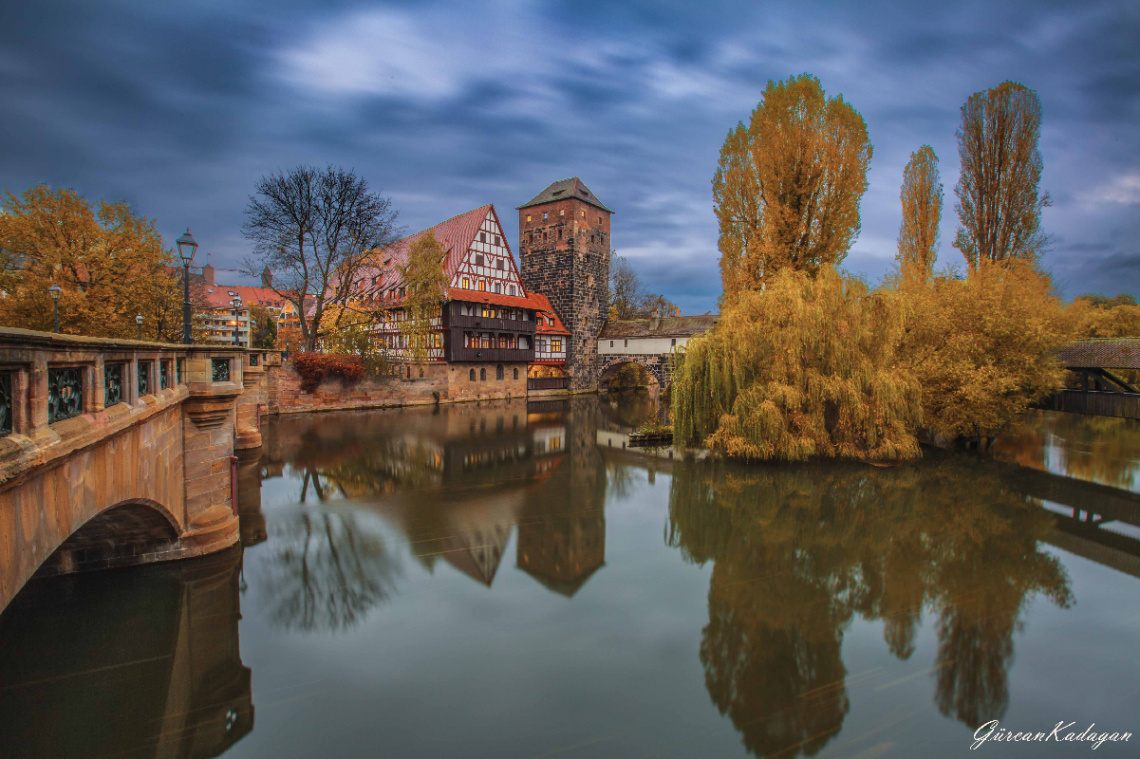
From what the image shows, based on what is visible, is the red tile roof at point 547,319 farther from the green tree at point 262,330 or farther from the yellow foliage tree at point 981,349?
the yellow foliage tree at point 981,349

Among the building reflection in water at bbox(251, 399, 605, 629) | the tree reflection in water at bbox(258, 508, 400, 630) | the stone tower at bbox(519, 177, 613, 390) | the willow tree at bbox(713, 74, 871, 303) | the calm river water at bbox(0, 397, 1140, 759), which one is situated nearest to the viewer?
the calm river water at bbox(0, 397, 1140, 759)

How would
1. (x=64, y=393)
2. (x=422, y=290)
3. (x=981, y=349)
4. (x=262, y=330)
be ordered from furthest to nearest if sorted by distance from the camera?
(x=262, y=330)
(x=422, y=290)
(x=981, y=349)
(x=64, y=393)

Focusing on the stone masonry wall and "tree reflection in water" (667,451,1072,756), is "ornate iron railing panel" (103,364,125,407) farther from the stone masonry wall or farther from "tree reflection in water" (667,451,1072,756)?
the stone masonry wall

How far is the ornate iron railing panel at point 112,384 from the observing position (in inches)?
167

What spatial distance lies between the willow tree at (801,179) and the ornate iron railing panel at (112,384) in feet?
59.7

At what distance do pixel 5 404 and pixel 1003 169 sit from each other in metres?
31.1

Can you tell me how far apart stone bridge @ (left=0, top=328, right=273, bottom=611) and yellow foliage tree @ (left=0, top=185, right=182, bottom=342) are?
14.7 meters

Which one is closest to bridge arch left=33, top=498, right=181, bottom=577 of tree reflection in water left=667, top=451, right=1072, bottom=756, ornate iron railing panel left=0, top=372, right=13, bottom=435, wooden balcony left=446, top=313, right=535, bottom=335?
ornate iron railing panel left=0, top=372, right=13, bottom=435

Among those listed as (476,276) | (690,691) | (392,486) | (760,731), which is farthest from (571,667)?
(476,276)

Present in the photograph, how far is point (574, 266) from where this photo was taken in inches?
1596

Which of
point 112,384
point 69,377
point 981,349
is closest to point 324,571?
point 112,384

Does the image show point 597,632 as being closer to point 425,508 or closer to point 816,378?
point 425,508

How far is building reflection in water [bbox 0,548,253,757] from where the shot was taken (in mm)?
4637

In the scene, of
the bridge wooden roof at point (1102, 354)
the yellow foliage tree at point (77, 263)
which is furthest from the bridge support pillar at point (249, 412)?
the bridge wooden roof at point (1102, 354)
